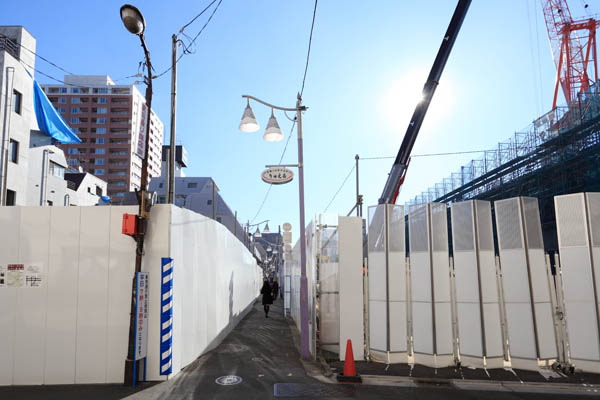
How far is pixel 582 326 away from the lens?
952 centimetres

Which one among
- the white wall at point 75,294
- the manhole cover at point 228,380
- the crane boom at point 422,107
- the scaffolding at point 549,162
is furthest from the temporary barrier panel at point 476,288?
the scaffolding at point 549,162

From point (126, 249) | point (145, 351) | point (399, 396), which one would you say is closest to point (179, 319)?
point (145, 351)

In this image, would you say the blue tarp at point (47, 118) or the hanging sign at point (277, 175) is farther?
the blue tarp at point (47, 118)

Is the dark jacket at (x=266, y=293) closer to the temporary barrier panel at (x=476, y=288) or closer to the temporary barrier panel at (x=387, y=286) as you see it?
the temporary barrier panel at (x=387, y=286)

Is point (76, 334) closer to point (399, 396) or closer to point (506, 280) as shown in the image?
point (399, 396)

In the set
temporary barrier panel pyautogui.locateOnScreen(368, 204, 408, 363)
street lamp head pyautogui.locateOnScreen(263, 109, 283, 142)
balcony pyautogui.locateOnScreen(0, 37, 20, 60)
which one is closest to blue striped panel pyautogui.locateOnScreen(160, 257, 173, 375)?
street lamp head pyautogui.locateOnScreen(263, 109, 283, 142)

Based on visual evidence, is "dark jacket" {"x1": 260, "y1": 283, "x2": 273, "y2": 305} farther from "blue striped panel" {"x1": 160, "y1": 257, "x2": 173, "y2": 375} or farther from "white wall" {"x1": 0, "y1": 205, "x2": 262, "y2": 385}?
"blue striped panel" {"x1": 160, "y1": 257, "x2": 173, "y2": 375}

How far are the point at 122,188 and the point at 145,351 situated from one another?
96348mm

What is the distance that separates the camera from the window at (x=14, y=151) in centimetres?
2895

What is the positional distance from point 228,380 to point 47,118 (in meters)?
31.6

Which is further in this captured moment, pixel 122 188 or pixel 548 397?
pixel 122 188

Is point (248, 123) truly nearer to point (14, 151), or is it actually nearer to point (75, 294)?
point (75, 294)

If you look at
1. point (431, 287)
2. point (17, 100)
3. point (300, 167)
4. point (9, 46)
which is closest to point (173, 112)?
point (300, 167)

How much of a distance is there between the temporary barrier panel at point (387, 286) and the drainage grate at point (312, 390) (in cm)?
235
